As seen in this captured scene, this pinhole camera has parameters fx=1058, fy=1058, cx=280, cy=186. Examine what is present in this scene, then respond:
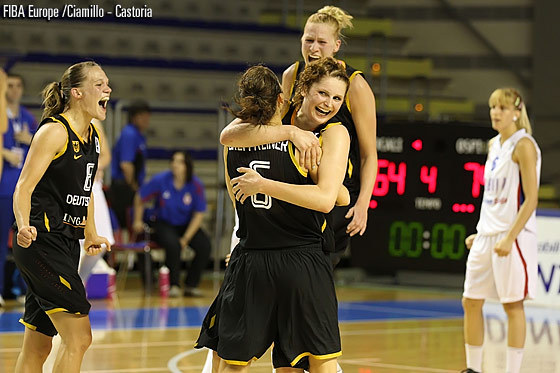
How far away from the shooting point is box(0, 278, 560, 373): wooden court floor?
23.1 ft

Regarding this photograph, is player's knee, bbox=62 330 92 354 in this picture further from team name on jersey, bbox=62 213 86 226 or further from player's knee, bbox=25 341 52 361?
team name on jersey, bbox=62 213 86 226

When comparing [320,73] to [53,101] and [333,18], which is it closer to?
[333,18]

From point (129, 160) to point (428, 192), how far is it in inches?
126

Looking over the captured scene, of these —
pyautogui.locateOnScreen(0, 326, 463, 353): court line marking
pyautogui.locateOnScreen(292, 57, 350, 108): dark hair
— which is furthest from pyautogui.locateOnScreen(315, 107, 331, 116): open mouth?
pyautogui.locateOnScreen(0, 326, 463, 353): court line marking

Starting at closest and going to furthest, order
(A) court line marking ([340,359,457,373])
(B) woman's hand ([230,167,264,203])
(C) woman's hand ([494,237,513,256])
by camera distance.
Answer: (B) woman's hand ([230,167,264,203])
(C) woman's hand ([494,237,513,256])
(A) court line marking ([340,359,457,373])

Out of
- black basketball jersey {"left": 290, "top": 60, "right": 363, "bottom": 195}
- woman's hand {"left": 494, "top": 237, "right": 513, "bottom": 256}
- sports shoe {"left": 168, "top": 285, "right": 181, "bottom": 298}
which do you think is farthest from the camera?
sports shoe {"left": 168, "top": 285, "right": 181, "bottom": 298}

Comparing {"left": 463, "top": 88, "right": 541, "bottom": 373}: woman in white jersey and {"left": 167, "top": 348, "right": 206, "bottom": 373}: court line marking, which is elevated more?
{"left": 463, "top": 88, "right": 541, "bottom": 373}: woman in white jersey

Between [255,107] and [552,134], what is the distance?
12.5 metres

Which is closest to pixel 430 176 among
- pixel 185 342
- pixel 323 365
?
pixel 185 342

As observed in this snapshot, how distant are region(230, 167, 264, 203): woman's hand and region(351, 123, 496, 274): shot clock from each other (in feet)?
24.2

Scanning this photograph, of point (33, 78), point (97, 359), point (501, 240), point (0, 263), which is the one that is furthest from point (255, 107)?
point (33, 78)

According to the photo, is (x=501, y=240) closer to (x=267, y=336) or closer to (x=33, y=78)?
(x=267, y=336)

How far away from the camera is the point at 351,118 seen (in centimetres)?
513

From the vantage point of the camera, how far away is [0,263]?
31.1 feet
